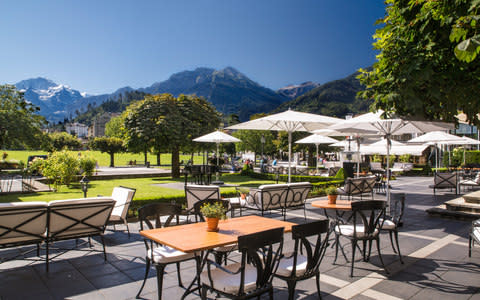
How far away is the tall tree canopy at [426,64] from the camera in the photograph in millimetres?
3752

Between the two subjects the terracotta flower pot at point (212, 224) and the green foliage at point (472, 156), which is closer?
the terracotta flower pot at point (212, 224)

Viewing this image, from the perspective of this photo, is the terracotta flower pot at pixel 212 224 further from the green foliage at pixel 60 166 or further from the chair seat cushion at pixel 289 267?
the green foliage at pixel 60 166

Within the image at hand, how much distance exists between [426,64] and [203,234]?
3376 millimetres

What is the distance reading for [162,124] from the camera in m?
19.0

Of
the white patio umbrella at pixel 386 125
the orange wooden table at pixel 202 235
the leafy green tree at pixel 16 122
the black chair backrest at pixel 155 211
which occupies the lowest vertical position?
the orange wooden table at pixel 202 235

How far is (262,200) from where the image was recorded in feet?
24.3

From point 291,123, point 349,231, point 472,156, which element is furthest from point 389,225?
point 472,156

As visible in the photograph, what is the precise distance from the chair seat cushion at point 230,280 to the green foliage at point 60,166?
45.0 feet

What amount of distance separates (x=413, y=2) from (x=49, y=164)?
15485mm

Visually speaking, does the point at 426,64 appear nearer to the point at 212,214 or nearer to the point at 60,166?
the point at 212,214

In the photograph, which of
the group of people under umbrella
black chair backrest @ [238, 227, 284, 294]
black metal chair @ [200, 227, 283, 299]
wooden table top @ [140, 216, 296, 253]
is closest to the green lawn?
the group of people under umbrella

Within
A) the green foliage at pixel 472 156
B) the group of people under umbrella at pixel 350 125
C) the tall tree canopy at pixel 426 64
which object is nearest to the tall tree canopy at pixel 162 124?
the group of people under umbrella at pixel 350 125

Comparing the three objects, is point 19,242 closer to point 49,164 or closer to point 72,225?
point 72,225

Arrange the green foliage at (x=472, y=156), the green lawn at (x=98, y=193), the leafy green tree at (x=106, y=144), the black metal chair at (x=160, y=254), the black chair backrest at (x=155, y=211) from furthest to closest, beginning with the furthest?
the leafy green tree at (x=106, y=144) → the green foliage at (x=472, y=156) → the green lawn at (x=98, y=193) → the black chair backrest at (x=155, y=211) → the black metal chair at (x=160, y=254)
